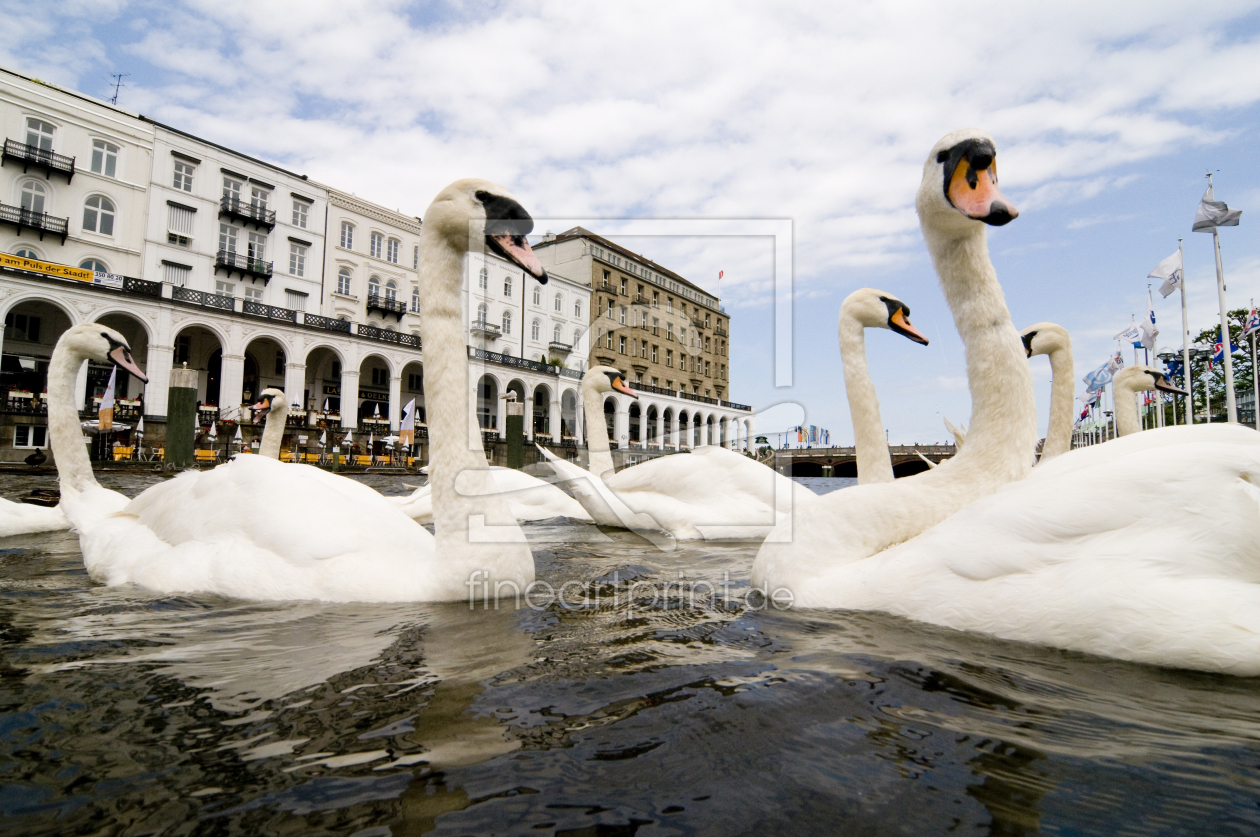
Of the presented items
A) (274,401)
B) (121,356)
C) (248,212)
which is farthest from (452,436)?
(248,212)

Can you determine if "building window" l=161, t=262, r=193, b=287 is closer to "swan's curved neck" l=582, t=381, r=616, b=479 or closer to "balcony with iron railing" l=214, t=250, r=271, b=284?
"balcony with iron railing" l=214, t=250, r=271, b=284

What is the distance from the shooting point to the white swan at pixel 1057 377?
5398 mm

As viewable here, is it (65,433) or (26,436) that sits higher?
(26,436)

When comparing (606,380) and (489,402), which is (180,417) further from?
(489,402)

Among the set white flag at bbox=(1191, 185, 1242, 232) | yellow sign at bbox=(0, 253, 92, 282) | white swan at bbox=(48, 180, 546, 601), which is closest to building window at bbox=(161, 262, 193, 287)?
yellow sign at bbox=(0, 253, 92, 282)

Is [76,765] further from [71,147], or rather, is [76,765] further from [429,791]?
[71,147]

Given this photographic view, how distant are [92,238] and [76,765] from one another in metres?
38.9

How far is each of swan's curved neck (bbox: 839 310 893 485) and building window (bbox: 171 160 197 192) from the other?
1537 inches

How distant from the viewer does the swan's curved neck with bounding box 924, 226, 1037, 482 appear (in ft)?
9.98

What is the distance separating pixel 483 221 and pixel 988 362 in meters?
2.73

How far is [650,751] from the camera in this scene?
153 cm

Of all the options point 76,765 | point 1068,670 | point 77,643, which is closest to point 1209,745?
point 1068,670

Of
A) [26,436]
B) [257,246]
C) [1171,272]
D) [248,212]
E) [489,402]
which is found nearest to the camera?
[26,436]

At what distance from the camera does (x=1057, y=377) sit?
5.95 meters
